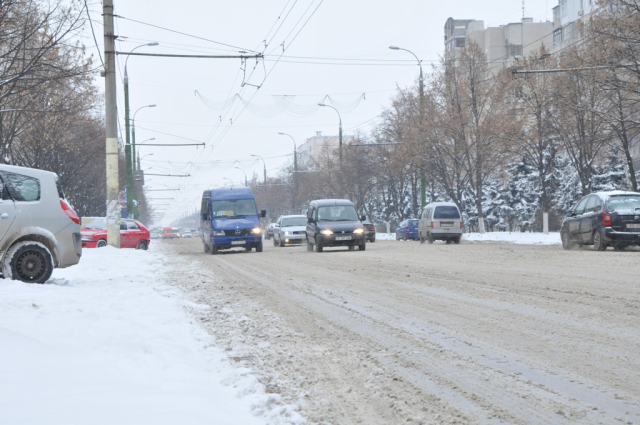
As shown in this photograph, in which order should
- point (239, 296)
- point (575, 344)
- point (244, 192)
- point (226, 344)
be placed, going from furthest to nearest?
point (244, 192), point (239, 296), point (226, 344), point (575, 344)

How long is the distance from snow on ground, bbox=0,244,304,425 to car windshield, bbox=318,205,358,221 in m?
19.3

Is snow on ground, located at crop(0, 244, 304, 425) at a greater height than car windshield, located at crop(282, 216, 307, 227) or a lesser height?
lesser

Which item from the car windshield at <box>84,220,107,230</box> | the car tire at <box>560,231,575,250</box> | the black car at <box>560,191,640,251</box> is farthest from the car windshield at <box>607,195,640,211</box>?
the car windshield at <box>84,220,107,230</box>

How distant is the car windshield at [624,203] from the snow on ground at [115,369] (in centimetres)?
1587

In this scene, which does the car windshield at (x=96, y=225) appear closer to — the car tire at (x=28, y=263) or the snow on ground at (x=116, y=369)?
the car tire at (x=28, y=263)

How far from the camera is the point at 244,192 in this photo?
1238 inches

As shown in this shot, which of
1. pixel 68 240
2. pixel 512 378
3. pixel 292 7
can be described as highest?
pixel 292 7

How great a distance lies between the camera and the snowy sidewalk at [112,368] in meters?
4.07

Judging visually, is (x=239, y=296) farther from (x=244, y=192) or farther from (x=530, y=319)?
(x=244, y=192)

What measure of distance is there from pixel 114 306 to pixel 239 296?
2733mm

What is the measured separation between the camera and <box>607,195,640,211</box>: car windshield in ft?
70.9

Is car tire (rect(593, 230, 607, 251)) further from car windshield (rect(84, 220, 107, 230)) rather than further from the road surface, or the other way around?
car windshield (rect(84, 220, 107, 230))

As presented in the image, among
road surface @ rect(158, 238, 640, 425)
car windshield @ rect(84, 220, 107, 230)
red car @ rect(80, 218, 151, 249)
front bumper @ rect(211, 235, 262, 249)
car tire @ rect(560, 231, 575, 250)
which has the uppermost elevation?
car windshield @ rect(84, 220, 107, 230)

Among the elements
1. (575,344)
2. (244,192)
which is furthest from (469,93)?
(575,344)
